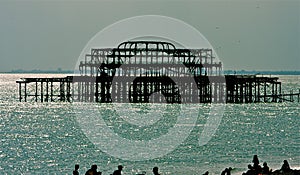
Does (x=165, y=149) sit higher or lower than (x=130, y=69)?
lower

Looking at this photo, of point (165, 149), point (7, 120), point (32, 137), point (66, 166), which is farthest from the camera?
point (7, 120)

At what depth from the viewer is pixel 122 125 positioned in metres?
79.2

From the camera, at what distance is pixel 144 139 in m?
63.7

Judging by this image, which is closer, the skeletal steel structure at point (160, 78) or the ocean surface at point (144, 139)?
the ocean surface at point (144, 139)

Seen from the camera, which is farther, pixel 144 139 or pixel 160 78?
pixel 160 78

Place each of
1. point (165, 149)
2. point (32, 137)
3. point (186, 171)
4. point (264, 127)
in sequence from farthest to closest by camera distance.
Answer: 1. point (264, 127)
2. point (32, 137)
3. point (165, 149)
4. point (186, 171)

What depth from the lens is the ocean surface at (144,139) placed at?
152 ft

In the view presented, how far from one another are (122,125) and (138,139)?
50.8 feet

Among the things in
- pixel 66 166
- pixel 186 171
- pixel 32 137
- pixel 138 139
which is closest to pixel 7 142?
pixel 32 137

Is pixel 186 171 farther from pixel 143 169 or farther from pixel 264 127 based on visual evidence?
pixel 264 127

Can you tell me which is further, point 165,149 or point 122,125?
point 122,125

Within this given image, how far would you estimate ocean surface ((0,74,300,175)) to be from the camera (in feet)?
152

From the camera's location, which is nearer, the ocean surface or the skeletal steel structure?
the ocean surface

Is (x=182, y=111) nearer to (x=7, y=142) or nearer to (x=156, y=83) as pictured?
(x=156, y=83)
